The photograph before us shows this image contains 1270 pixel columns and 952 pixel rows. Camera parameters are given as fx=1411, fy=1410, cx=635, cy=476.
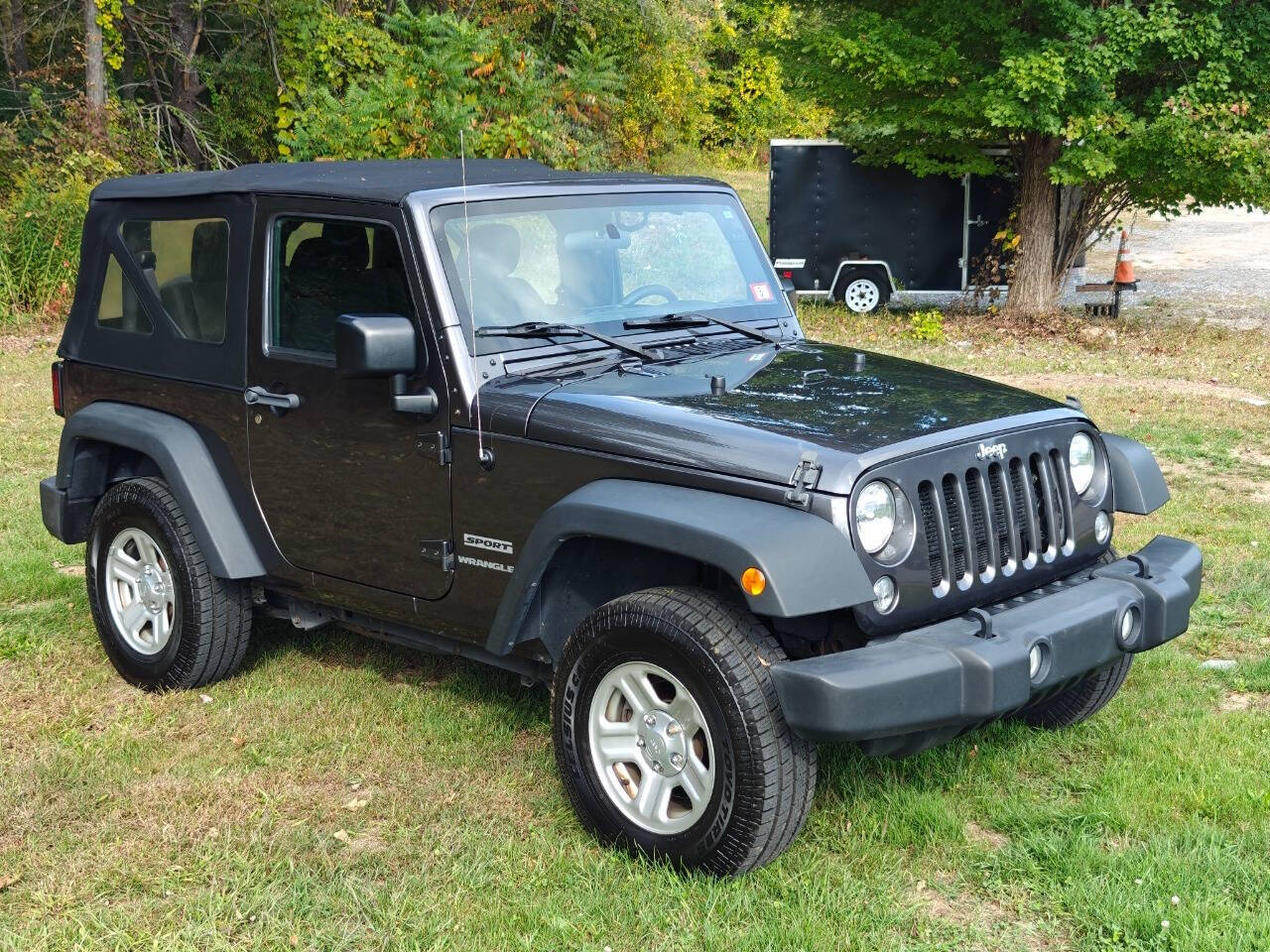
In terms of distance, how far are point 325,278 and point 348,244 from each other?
0.17 meters

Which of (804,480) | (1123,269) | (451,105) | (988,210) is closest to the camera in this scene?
(804,480)

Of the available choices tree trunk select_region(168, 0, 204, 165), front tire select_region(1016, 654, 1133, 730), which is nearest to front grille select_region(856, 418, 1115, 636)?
front tire select_region(1016, 654, 1133, 730)

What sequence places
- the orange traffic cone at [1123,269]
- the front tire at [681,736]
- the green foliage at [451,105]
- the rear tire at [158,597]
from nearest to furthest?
the front tire at [681,736] < the rear tire at [158,597] < the green foliage at [451,105] < the orange traffic cone at [1123,269]

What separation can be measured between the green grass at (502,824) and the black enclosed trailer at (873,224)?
12.5 meters

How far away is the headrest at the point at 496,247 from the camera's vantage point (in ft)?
14.9

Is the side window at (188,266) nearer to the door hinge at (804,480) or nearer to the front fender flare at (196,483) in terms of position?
the front fender flare at (196,483)

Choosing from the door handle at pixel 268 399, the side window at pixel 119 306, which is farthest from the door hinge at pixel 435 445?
the side window at pixel 119 306

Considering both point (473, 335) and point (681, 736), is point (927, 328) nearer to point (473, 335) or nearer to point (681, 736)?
point (473, 335)

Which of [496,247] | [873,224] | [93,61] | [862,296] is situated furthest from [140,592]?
[93,61]

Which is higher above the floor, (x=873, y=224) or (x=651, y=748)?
(x=873, y=224)

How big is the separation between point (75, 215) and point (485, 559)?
14097 millimetres

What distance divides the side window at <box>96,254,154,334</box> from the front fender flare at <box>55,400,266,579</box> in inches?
14.5

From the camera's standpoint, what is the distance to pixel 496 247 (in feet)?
15.1

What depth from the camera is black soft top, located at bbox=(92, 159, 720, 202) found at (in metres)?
4.73
